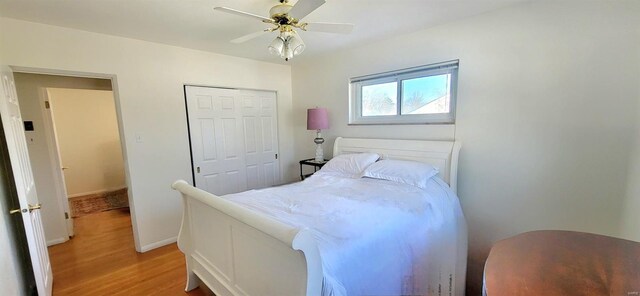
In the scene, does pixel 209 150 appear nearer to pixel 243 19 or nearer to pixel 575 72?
pixel 243 19

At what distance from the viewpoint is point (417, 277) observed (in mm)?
1529

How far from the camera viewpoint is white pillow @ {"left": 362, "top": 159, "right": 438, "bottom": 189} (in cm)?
215

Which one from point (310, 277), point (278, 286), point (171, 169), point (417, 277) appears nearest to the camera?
point (310, 277)

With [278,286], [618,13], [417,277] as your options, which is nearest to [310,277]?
[278,286]

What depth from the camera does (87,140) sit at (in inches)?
191

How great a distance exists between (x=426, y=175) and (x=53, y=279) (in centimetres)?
344

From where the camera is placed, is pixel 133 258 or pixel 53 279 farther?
pixel 133 258

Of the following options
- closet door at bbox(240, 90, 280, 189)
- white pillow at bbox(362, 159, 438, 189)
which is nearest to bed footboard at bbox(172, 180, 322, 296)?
white pillow at bbox(362, 159, 438, 189)

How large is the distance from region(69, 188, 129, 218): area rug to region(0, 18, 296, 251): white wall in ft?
6.59

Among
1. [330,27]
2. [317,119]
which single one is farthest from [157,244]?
[330,27]

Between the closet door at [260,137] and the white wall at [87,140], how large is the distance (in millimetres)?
3409

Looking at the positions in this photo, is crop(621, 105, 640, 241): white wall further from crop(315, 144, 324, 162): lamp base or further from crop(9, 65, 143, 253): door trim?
crop(9, 65, 143, 253): door trim

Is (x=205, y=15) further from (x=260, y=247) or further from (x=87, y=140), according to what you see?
(x=87, y=140)

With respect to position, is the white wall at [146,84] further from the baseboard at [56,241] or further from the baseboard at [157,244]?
the baseboard at [56,241]
